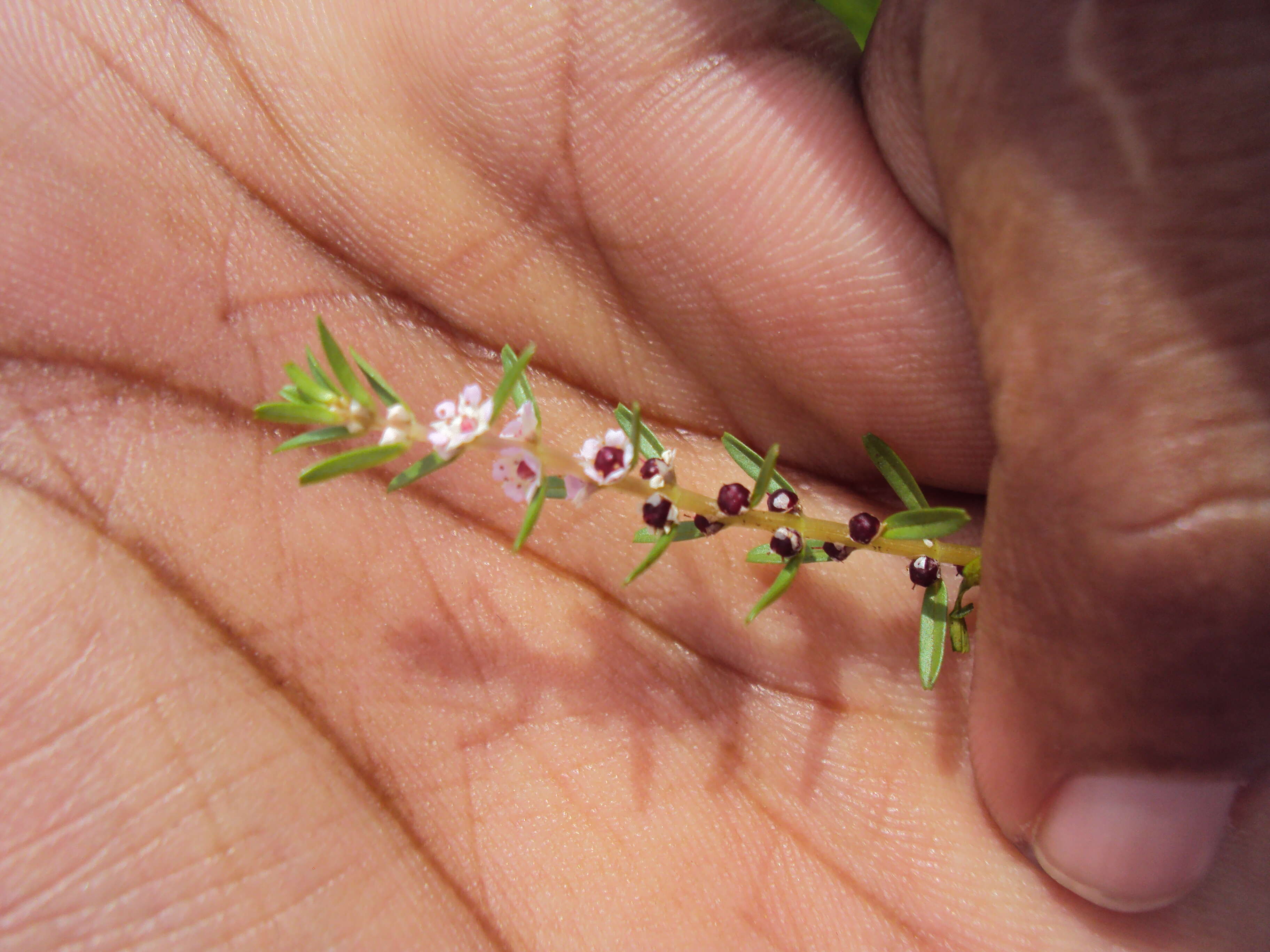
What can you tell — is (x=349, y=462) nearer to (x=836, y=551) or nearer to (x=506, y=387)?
(x=506, y=387)

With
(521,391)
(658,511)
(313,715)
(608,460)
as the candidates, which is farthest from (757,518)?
(313,715)

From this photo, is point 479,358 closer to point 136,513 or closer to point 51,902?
point 136,513

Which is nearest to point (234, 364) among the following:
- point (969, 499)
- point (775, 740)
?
point (775, 740)

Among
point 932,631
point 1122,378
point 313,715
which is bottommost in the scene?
point 313,715

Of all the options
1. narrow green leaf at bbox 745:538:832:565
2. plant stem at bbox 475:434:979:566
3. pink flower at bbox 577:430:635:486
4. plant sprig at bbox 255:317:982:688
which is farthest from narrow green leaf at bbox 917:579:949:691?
pink flower at bbox 577:430:635:486

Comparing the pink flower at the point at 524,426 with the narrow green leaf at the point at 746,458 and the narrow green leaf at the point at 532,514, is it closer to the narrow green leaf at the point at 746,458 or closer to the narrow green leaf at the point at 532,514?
the narrow green leaf at the point at 532,514

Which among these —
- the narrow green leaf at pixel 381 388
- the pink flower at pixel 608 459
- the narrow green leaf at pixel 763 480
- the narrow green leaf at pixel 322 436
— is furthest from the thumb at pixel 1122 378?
the narrow green leaf at pixel 322 436

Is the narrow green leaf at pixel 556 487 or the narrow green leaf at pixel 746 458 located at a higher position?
the narrow green leaf at pixel 746 458
